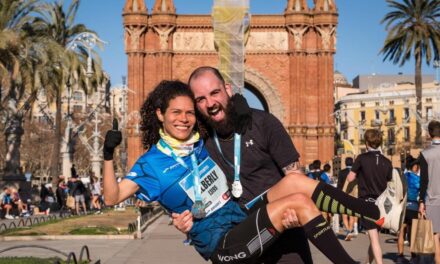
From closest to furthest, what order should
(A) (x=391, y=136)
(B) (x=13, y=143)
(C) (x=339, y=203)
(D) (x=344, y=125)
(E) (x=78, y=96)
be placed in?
(C) (x=339, y=203), (B) (x=13, y=143), (A) (x=391, y=136), (D) (x=344, y=125), (E) (x=78, y=96)

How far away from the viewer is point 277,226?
430 centimetres

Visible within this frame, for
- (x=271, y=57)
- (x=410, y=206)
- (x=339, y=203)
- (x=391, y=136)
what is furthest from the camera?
(x=391, y=136)

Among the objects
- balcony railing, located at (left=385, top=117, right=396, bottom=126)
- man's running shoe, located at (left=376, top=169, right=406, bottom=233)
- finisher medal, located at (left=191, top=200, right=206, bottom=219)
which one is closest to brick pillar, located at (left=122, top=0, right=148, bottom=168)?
man's running shoe, located at (left=376, top=169, right=406, bottom=233)

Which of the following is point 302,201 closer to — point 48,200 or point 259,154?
point 259,154

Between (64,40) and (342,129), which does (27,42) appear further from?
(342,129)

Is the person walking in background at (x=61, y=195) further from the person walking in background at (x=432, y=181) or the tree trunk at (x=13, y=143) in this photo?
the person walking in background at (x=432, y=181)

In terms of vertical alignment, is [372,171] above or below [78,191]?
above

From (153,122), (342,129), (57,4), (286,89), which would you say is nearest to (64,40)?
(57,4)

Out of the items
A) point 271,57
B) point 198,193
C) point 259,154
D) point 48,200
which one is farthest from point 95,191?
point 198,193

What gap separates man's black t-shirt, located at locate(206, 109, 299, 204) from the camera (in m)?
4.88

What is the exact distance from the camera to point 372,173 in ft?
30.8

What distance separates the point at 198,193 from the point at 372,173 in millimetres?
5234

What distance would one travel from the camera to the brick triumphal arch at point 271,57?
4800 centimetres

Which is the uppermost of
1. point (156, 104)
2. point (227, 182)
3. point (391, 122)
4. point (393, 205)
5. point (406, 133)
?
point (391, 122)
